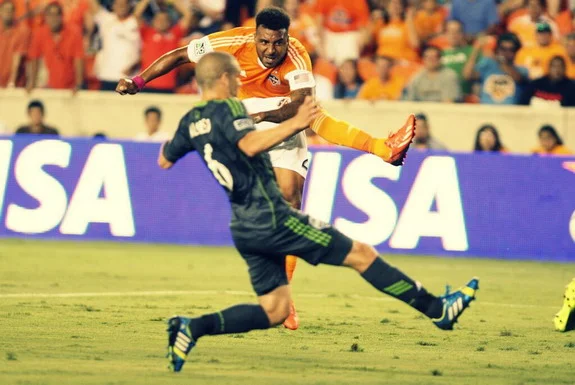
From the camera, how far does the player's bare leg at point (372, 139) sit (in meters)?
10.5

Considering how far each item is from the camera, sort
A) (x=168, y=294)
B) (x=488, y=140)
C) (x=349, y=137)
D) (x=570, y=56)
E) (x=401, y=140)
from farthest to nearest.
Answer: (x=570, y=56)
(x=488, y=140)
(x=168, y=294)
(x=349, y=137)
(x=401, y=140)

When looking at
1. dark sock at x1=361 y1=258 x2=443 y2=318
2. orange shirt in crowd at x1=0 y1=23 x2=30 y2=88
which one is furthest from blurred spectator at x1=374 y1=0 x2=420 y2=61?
dark sock at x1=361 y1=258 x2=443 y2=318


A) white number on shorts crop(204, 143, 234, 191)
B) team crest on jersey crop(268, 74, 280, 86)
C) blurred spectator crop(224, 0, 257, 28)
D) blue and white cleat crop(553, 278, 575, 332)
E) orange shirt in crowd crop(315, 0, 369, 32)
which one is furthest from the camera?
blurred spectator crop(224, 0, 257, 28)

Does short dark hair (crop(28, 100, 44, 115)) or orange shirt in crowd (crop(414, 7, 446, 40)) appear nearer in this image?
short dark hair (crop(28, 100, 44, 115))

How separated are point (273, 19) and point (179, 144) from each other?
2.25 metres

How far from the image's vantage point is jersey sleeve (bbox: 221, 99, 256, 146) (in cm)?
746

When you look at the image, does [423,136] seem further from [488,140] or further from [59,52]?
[59,52]

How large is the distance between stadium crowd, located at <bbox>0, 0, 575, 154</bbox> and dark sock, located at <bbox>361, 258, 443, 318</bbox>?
10.4 m

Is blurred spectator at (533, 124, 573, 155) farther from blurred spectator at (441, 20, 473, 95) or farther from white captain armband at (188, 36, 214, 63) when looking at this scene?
white captain armband at (188, 36, 214, 63)

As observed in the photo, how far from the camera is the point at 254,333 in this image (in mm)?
9758

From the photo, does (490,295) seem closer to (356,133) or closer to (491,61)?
(356,133)

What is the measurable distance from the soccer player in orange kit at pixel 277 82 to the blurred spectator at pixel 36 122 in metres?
8.34

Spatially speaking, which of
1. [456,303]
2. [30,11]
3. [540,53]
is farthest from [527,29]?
[456,303]

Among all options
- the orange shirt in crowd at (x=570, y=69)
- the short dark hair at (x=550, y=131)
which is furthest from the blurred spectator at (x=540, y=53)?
the short dark hair at (x=550, y=131)
